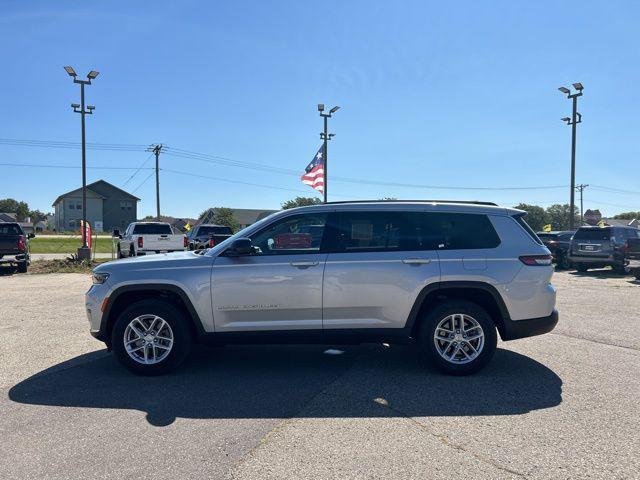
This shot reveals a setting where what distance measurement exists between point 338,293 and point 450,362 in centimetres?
141

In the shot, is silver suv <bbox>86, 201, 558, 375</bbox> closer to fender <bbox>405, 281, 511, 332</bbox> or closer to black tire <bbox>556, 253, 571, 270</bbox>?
fender <bbox>405, 281, 511, 332</bbox>

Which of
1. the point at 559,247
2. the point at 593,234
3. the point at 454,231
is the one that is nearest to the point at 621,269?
the point at 593,234

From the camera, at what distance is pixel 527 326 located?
5.24 meters

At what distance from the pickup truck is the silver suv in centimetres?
1399

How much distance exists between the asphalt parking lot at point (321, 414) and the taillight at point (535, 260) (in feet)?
3.97

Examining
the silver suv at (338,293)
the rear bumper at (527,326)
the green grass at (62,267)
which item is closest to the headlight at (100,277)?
the silver suv at (338,293)

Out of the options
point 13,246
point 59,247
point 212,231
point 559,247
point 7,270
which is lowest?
point 7,270

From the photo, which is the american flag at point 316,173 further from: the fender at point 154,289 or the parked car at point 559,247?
the fender at point 154,289

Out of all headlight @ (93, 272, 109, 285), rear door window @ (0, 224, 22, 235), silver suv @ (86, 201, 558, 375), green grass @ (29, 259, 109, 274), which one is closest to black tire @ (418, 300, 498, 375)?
silver suv @ (86, 201, 558, 375)

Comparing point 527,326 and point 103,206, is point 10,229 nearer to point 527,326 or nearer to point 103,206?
point 527,326

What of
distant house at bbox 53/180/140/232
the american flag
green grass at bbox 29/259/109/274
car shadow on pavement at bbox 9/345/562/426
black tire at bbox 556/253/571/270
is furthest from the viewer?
distant house at bbox 53/180/140/232

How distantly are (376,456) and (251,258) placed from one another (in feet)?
8.16

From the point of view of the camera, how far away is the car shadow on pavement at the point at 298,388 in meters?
4.29

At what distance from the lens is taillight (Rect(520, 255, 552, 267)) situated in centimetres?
525
